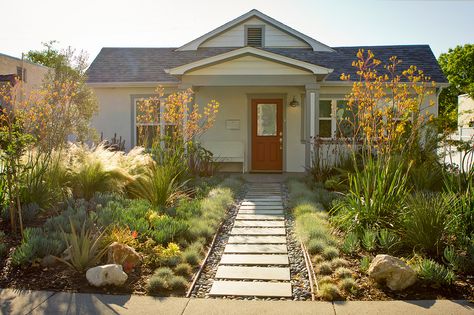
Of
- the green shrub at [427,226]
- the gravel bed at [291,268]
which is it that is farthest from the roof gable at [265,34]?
the green shrub at [427,226]

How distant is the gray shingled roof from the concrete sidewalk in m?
11.1

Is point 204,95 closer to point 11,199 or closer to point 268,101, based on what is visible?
point 268,101

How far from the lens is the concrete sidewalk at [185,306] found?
4.16 metres

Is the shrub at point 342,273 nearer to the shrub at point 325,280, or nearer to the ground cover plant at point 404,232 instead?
the ground cover plant at point 404,232

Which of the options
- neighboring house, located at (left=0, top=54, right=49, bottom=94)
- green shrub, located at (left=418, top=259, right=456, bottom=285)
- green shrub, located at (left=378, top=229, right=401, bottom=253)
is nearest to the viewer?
green shrub, located at (left=418, top=259, right=456, bottom=285)

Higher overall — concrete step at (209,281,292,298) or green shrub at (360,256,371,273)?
green shrub at (360,256,371,273)

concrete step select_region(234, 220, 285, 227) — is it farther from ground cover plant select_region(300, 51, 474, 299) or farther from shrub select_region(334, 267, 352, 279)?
shrub select_region(334, 267, 352, 279)

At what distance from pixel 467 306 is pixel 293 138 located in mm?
11077

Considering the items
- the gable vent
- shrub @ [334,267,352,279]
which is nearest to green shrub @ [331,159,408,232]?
shrub @ [334,267,352,279]

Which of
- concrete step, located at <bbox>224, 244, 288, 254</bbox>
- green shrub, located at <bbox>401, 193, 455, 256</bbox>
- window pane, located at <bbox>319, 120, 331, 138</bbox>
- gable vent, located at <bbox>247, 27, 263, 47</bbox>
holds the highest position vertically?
gable vent, located at <bbox>247, 27, 263, 47</bbox>

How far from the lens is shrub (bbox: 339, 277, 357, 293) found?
15.2 ft

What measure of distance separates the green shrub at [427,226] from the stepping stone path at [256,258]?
1.53m

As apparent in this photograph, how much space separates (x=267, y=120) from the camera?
15367mm

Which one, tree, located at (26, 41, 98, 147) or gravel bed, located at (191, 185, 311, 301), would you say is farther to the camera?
tree, located at (26, 41, 98, 147)
